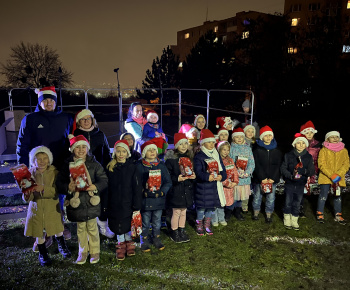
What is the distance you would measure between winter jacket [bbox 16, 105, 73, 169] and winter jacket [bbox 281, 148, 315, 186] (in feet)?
11.4

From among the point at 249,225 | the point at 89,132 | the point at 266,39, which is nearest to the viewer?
the point at 89,132

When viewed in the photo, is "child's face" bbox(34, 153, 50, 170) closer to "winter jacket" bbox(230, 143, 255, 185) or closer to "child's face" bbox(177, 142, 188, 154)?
"child's face" bbox(177, 142, 188, 154)

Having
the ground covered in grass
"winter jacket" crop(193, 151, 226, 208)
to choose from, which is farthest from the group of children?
the ground covered in grass

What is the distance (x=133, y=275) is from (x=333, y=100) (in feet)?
78.4

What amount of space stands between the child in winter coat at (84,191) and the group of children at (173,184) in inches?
0.5

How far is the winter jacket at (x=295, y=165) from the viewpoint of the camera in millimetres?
4625

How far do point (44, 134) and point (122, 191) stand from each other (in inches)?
57.1

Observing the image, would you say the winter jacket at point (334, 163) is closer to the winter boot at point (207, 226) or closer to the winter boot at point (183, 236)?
the winter boot at point (207, 226)

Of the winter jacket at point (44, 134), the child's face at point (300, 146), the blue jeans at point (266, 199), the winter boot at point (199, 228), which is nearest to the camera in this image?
the winter jacket at point (44, 134)

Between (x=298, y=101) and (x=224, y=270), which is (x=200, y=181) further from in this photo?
(x=298, y=101)

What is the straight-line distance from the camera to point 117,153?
3736 mm

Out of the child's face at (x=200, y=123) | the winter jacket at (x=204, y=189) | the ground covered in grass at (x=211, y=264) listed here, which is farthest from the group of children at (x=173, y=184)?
the child's face at (x=200, y=123)

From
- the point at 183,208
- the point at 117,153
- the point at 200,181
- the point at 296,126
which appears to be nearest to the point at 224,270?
the point at 183,208

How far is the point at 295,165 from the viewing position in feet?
15.3
